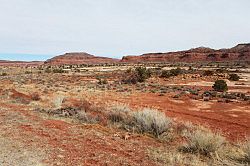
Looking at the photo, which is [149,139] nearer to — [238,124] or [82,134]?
[82,134]

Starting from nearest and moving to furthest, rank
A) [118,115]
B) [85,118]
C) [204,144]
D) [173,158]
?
[173,158], [204,144], [85,118], [118,115]

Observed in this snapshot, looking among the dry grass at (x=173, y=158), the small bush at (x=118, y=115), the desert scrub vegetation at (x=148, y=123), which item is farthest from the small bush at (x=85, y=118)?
the dry grass at (x=173, y=158)

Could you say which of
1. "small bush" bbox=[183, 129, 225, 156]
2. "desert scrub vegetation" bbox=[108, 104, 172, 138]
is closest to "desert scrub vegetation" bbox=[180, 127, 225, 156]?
"small bush" bbox=[183, 129, 225, 156]

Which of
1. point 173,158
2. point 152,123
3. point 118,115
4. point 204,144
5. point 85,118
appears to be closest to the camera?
point 173,158

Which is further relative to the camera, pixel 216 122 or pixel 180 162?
pixel 216 122

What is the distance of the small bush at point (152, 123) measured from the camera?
1066cm

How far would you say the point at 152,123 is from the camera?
10.9 metres

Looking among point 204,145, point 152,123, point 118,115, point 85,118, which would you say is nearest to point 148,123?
point 152,123

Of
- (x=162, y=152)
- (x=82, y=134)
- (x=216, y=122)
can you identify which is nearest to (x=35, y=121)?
(x=82, y=134)

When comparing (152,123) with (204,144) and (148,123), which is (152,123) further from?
(204,144)

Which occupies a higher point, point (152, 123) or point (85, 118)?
point (152, 123)

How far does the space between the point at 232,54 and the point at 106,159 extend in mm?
137485

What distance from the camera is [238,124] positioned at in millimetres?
15422

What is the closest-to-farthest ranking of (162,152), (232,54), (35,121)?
1. (162,152)
2. (35,121)
3. (232,54)
